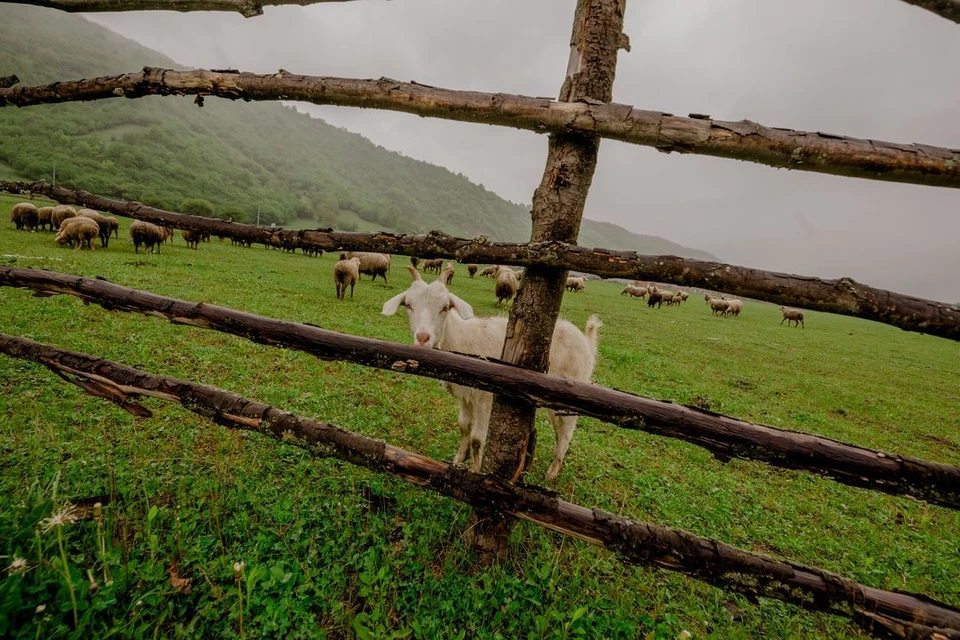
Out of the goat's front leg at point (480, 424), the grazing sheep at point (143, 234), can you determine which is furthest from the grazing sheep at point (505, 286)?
the grazing sheep at point (143, 234)

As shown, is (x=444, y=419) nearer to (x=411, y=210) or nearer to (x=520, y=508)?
(x=520, y=508)

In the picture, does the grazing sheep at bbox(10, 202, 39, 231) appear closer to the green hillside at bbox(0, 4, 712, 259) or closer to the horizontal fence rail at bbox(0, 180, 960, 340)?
the horizontal fence rail at bbox(0, 180, 960, 340)

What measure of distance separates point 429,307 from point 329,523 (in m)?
2.58

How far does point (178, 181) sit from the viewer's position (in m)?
108

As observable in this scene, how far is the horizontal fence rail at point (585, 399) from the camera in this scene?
6.29ft

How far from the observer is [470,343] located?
503 centimetres

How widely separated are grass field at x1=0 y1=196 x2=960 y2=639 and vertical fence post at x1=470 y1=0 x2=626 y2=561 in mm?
759

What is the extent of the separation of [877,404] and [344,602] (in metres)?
16.2

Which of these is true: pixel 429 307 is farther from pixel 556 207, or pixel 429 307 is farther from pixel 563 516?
pixel 563 516

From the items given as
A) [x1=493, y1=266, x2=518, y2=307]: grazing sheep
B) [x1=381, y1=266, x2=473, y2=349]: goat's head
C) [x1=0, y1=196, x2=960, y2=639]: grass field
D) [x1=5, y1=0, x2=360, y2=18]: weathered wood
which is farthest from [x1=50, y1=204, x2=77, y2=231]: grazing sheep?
[x1=381, y1=266, x2=473, y2=349]: goat's head

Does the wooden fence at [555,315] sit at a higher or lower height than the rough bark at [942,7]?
lower

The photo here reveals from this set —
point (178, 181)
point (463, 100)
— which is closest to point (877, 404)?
point (463, 100)

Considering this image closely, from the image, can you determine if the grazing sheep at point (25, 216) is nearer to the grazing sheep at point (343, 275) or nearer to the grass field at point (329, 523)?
the grazing sheep at point (343, 275)

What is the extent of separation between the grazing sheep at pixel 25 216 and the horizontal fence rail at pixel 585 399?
30894 mm
